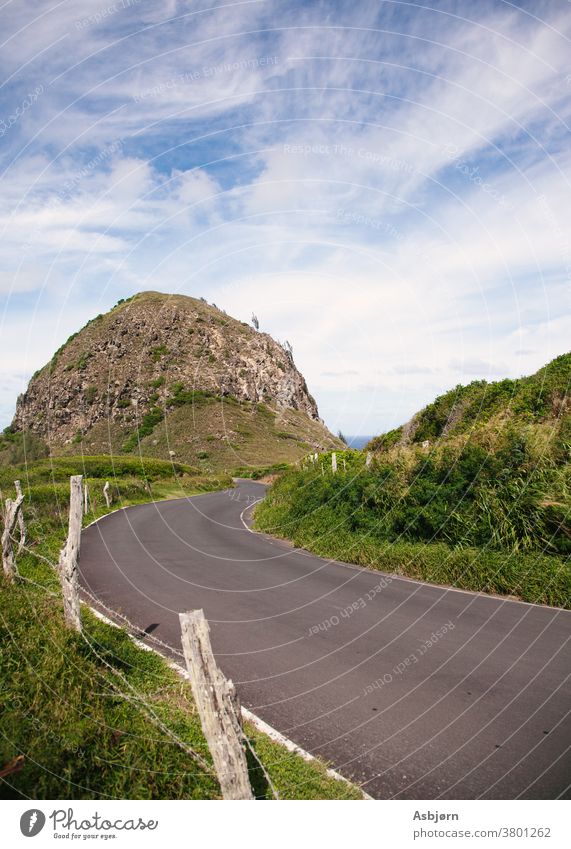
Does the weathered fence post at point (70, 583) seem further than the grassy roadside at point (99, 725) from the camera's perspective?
Yes

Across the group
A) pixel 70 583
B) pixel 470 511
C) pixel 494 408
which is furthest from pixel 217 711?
pixel 494 408

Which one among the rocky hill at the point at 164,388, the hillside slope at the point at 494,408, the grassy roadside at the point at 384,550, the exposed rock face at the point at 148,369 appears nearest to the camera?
the grassy roadside at the point at 384,550

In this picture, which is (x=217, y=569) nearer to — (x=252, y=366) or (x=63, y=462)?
(x=63, y=462)

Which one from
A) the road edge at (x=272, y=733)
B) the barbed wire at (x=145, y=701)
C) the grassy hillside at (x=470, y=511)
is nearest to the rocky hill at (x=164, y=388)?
the grassy hillside at (x=470, y=511)

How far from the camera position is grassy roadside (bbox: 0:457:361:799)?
4.21 meters

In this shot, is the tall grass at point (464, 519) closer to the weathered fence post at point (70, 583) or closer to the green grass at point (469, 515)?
the green grass at point (469, 515)

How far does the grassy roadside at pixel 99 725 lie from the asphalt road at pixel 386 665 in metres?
0.73

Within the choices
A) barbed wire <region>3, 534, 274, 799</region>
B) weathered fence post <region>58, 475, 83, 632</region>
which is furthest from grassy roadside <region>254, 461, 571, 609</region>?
weathered fence post <region>58, 475, 83, 632</region>

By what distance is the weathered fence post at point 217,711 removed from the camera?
3.66 m

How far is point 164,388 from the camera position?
8138cm

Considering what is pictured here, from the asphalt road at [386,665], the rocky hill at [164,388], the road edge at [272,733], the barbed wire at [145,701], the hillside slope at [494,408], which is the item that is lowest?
the asphalt road at [386,665]

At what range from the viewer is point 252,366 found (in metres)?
89.5

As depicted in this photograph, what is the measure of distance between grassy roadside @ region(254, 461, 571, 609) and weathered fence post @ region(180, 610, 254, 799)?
25.5 feet
